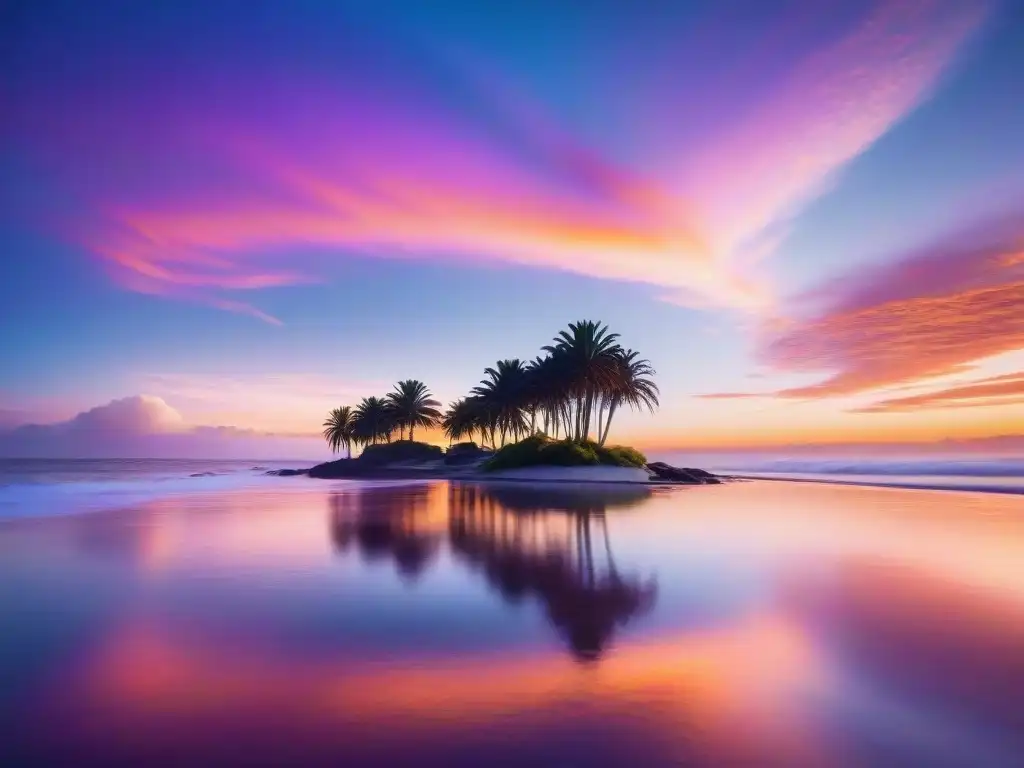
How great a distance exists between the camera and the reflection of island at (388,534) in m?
12.7

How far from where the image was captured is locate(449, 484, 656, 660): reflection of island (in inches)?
308

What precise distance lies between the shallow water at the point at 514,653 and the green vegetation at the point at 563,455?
35.9 m

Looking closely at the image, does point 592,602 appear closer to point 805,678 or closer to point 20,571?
point 805,678

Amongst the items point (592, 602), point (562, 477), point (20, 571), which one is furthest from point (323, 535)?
point (562, 477)

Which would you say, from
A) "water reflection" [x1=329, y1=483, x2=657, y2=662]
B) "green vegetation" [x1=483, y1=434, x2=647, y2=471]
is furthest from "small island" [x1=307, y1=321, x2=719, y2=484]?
"water reflection" [x1=329, y1=483, x2=657, y2=662]

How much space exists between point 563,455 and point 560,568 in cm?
4091

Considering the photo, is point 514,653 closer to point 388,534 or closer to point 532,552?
point 532,552

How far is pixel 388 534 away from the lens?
16.4m

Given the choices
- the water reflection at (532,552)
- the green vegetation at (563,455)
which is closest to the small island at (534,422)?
the green vegetation at (563,455)

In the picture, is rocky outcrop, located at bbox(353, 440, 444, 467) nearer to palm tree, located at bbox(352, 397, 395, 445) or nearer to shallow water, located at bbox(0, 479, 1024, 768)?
palm tree, located at bbox(352, 397, 395, 445)

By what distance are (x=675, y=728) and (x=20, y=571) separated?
42.6 ft

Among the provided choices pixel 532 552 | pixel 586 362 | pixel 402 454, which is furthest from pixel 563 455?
pixel 532 552

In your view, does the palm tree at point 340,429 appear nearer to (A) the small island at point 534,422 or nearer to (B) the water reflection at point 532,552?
(A) the small island at point 534,422

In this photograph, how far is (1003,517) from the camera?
810 inches
